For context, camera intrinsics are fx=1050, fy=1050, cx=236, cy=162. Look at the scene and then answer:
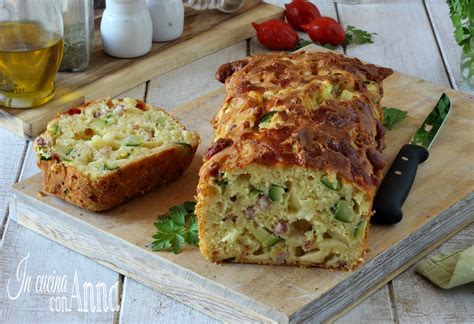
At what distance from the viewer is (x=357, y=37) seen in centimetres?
667

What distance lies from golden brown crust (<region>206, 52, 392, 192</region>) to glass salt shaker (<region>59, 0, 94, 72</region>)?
3.77 feet

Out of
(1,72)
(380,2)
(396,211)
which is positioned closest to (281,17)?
(380,2)

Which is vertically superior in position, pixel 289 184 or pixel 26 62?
pixel 289 184

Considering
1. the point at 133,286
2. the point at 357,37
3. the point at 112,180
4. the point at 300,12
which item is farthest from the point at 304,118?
the point at 300,12

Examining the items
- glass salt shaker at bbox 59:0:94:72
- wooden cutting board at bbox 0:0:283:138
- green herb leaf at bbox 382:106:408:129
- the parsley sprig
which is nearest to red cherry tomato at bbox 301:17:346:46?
wooden cutting board at bbox 0:0:283:138

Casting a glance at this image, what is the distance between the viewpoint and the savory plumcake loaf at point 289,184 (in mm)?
3975

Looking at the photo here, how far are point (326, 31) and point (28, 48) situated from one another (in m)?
2.01

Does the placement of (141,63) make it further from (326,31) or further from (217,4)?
(326,31)

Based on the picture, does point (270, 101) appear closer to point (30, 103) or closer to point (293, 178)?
point (293, 178)

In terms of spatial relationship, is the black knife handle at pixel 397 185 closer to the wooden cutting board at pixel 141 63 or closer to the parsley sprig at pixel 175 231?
the parsley sprig at pixel 175 231

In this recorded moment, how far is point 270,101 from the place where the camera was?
439 cm

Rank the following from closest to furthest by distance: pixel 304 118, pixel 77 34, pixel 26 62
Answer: pixel 304 118 → pixel 26 62 → pixel 77 34

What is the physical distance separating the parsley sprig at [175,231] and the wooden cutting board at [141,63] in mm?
1304

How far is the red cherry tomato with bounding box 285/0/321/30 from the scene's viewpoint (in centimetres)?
676
